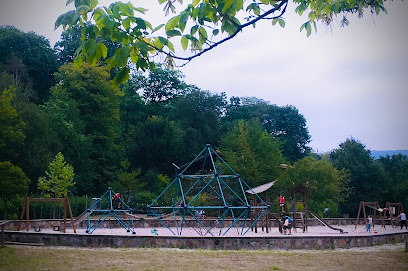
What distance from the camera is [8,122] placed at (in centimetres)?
3591

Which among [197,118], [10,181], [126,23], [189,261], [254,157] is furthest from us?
[197,118]

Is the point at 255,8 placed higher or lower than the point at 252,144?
lower

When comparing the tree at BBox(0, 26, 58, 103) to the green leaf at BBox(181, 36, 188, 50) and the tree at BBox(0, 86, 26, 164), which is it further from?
the green leaf at BBox(181, 36, 188, 50)

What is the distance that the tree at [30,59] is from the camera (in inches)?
2178

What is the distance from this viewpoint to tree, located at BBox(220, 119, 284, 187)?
143 feet

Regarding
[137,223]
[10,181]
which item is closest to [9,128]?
[10,181]

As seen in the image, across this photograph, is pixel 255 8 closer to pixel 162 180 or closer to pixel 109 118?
A: pixel 162 180

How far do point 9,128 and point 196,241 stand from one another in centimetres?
2242

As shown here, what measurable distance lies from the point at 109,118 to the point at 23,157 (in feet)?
44.3

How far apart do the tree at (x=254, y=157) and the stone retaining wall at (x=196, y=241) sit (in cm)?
2344

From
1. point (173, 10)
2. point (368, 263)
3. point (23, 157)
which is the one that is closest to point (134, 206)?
point (23, 157)

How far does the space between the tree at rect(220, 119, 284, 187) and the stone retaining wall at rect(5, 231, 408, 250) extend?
23.4 meters

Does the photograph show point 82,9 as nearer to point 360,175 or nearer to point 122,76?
point 122,76

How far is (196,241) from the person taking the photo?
18.3 meters
